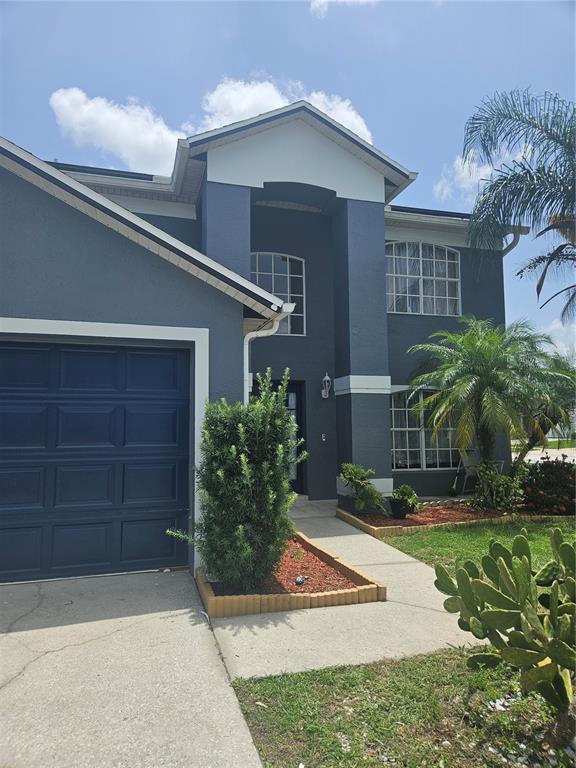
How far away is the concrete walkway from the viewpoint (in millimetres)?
4156

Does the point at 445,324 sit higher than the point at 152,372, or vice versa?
the point at 445,324

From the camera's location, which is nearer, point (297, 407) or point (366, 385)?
point (366, 385)

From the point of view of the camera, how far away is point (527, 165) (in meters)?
10.6

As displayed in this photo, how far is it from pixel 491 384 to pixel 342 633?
23.0 ft

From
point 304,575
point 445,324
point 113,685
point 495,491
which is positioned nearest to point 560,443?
point 495,491

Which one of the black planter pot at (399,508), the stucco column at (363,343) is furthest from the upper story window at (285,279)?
the black planter pot at (399,508)

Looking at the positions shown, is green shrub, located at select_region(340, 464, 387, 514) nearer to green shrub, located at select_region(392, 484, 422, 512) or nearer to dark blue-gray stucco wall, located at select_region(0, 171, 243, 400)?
green shrub, located at select_region(392, 484, 422, 512)

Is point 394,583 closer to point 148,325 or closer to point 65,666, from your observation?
point 65,666

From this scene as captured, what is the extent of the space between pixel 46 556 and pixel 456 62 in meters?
8.80

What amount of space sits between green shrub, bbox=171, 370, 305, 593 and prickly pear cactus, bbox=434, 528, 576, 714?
2.45 metres

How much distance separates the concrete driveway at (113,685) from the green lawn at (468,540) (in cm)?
385

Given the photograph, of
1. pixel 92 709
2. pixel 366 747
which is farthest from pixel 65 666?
pixel 366 747

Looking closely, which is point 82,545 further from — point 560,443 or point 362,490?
point 560,443

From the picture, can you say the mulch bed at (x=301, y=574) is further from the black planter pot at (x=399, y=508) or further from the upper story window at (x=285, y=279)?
the upper story window at (x=285, y=279)
